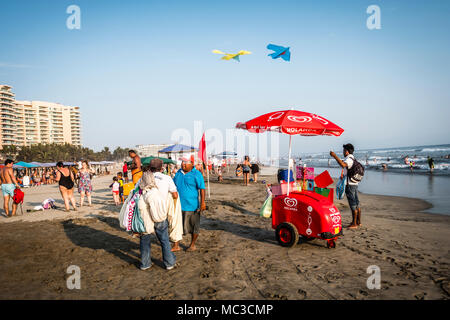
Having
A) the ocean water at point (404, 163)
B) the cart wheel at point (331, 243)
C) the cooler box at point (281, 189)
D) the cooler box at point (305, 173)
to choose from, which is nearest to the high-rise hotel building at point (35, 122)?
the ocean water at point (404, 163)

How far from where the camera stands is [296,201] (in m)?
4.98

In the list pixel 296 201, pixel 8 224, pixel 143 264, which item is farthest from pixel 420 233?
pixel 8 224

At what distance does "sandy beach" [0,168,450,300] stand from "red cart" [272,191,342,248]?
1.08 feet

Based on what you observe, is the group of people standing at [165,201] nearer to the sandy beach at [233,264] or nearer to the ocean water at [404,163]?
the sandy beach at [233,264]

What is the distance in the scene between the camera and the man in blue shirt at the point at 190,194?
4.81 meters

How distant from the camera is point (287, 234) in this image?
5.12 meters

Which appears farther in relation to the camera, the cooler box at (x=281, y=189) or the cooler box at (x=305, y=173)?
the cooler box at (x=305, y=173)

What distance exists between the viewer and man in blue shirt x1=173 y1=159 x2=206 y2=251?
15.8ft

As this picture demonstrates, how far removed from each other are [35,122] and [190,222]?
458 ft

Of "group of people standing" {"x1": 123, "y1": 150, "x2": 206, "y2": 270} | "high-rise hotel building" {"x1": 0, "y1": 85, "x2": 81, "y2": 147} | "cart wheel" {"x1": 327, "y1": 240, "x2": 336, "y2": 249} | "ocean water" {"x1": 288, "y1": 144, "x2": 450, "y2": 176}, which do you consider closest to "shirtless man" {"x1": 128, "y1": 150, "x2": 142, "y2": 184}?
"group of people standing" {"x1": 123, "y1": 150, "x2": 206, "y2": 270}

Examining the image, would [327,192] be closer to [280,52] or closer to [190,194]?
[190,194]

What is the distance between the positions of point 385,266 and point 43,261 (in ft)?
→ 20.0

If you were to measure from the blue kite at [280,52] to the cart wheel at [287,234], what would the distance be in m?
3.68


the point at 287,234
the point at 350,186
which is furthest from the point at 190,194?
the point at 350,186
